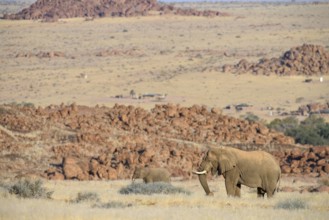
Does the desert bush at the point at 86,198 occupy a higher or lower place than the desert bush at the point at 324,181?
higher

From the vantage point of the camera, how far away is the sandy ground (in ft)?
207

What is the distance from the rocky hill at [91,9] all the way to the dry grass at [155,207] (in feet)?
343

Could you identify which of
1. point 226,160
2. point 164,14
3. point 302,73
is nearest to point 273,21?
point 164,14

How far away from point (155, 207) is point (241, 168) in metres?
2.92

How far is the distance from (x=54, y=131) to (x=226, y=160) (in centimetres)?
1354

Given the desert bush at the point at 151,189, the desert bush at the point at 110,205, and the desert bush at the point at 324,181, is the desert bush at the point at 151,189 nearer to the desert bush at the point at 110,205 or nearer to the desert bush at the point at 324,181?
the desert bush at the point at 110,205

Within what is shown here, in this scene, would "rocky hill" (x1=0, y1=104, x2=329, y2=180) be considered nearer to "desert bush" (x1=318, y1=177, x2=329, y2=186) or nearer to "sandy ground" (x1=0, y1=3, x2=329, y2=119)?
"desert bush" (x1=318, y1=177, x2=329, y2=186)

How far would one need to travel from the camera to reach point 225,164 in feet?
61.4

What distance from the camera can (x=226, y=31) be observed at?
361ft

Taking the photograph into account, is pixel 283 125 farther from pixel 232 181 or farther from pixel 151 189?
pixel 232 181

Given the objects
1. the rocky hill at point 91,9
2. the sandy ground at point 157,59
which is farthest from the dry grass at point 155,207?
the rocky hill at point 91,9

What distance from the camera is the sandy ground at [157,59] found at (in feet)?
207

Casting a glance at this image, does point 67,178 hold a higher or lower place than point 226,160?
lower

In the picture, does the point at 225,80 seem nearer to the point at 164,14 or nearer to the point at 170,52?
the point at 170,52
